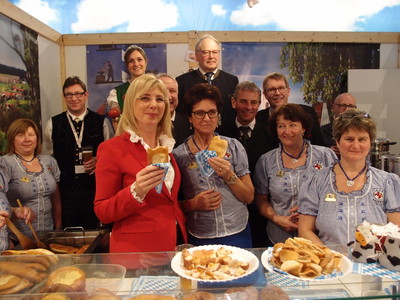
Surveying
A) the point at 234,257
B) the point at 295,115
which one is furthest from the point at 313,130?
the point at 234,257

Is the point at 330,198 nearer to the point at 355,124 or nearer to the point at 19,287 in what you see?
the point at 355,124

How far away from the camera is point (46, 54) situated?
499cm

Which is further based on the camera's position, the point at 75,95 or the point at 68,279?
the point at 75,95

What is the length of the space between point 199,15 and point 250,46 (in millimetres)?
908

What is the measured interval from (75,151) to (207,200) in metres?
2.01

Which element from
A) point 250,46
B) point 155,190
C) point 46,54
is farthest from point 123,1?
point 155,190

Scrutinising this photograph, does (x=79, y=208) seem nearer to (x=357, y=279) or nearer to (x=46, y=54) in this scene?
(x=46, y=54)

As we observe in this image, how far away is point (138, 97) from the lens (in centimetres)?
212

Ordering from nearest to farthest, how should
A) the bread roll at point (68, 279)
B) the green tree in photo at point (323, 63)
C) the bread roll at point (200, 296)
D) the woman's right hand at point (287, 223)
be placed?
the bread roll at point (200, 296) < the bread roll at point (68, 279) < the woman's right hand at point (287, 223) < the green tree in photo at point (323, 63)

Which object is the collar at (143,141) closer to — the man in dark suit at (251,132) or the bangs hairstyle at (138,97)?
the bangs hairstyle at (138,97)

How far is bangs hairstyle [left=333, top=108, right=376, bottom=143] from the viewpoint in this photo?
229cm

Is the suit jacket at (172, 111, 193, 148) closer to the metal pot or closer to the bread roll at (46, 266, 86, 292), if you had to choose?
the metal pot

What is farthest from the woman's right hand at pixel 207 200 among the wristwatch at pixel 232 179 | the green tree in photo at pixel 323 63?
the green tree in photo at pixel 323 63

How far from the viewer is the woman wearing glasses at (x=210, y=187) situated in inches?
99.8
